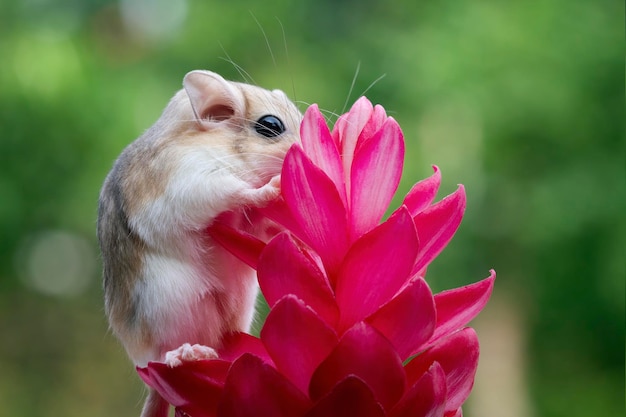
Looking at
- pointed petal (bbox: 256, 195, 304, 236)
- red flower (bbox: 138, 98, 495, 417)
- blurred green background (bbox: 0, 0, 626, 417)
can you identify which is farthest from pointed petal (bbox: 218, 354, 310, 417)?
blurred green background (bbox: 0, 0, 626, 417)

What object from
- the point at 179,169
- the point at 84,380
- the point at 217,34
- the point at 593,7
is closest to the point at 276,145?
the point at 179,169

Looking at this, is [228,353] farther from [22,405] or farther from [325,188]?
[22,405]

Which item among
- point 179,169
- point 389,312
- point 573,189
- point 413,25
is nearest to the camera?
point 389,312

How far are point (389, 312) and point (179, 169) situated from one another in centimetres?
22

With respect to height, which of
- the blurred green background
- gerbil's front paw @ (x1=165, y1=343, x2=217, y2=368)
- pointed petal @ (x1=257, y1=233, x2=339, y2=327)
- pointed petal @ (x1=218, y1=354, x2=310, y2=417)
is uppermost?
pointed petal @ (x1=257, y1=233, x2=339, y2=327)

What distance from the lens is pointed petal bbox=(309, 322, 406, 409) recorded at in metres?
0.48

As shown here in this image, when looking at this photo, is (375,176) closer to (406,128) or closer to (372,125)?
(372,125)

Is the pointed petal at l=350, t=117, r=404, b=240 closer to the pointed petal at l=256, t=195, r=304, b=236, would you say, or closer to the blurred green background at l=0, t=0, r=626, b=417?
the pointed petal at l=256, t=195, r=304, b=236

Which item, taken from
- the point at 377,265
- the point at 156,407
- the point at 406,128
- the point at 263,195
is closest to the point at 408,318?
the point at 377,265

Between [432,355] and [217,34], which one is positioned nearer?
[432,355]

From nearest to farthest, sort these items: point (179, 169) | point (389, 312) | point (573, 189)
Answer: point (389, 312)
point (179, 169)
point (573, 189)

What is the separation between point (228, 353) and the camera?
593 mm

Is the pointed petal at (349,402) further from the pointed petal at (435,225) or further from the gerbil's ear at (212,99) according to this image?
the gerbil's ear at (212,99)

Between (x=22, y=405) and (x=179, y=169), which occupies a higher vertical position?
(x=179, y=169)
